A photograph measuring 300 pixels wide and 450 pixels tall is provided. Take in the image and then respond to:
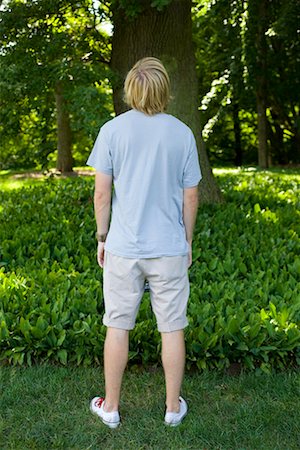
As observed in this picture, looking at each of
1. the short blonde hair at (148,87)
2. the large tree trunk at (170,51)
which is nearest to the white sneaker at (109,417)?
the short blonde hair at (148,87)

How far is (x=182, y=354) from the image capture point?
3.39 meters

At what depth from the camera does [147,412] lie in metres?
3.62

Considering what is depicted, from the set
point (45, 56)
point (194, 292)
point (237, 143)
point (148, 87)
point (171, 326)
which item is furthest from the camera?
point (237, 143)

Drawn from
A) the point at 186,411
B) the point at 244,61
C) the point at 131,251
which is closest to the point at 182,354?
the point at 186,411

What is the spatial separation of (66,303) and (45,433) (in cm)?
143

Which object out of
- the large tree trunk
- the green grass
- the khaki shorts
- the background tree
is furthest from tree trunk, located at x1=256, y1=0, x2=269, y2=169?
the khaki shorts

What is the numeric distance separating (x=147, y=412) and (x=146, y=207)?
4.21 feet

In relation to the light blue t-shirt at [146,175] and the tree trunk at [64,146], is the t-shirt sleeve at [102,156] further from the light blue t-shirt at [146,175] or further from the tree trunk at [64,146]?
the tree trunk at [64,146]

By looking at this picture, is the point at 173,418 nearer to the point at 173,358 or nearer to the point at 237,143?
the point at 173,358

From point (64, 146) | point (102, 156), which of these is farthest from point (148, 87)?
point (64, 146)

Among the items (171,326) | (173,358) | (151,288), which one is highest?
(151,288)

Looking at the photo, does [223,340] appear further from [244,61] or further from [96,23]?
[244,61]

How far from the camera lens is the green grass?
3.32m

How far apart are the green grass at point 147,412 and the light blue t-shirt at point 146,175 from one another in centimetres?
103
